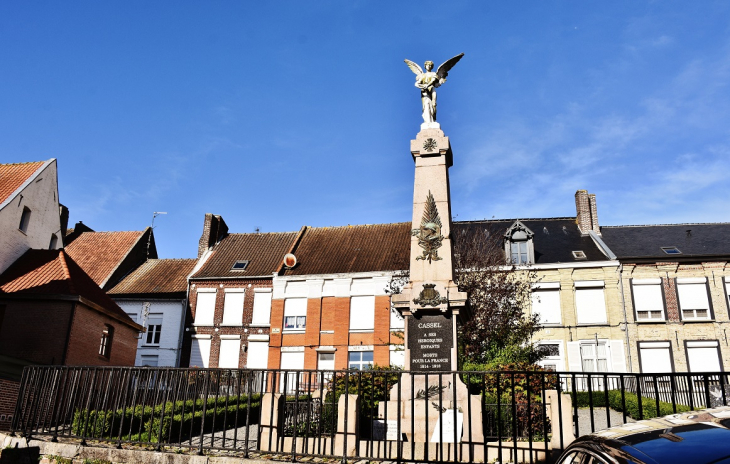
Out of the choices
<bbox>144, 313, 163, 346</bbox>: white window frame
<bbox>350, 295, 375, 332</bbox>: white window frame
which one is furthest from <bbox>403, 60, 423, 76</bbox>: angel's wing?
<bbox>144, 313, 163, 346</bbox>: white window frame

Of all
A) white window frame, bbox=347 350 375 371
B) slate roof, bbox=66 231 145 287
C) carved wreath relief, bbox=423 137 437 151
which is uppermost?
slate roof, bbox=66 231 145 287

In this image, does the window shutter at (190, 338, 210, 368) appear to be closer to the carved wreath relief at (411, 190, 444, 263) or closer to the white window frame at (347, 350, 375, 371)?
the white window frame at (347, 350, 375, 371)

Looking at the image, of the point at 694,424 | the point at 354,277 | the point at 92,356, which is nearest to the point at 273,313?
the point at 354,277

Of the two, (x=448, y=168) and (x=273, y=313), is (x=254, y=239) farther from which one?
(x=448, y=168)

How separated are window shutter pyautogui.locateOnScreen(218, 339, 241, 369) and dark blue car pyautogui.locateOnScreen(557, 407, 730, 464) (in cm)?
2847

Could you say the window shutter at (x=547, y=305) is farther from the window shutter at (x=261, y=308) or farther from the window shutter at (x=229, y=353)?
the window shutter at (x=229, y=353)

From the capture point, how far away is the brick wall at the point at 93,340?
20172 mm

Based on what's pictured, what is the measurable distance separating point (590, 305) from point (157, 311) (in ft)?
75.9

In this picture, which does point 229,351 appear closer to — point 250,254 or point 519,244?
point 250,254

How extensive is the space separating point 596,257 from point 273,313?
16.8 meters

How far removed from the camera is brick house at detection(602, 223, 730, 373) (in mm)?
25719

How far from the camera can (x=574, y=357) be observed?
26.5m

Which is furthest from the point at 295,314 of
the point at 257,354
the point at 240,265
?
the point at 240,265

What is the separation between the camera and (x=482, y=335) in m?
20.8
